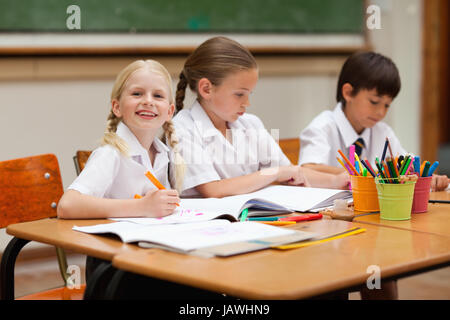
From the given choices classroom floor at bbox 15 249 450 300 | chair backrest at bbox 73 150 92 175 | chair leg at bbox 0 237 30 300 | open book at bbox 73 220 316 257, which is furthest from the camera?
classroom floor at bbox 15 249 450 300

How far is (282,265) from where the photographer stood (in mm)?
1086

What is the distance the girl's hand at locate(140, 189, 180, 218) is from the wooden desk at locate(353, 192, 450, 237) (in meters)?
0.43

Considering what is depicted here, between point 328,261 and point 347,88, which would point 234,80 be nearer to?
point 347,88

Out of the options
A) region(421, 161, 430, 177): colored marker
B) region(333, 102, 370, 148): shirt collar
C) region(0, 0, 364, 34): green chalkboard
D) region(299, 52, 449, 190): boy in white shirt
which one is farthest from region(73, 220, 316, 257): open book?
region(0, 0, 364, 34): green chalkboard

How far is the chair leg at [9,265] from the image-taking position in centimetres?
152

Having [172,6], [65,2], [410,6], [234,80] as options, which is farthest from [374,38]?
[234,80]

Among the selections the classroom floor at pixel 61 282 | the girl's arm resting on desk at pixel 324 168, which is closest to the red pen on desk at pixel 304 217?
the girl's arm resting on desk at pixel 324 168

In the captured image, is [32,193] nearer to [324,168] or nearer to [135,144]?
[135,144]

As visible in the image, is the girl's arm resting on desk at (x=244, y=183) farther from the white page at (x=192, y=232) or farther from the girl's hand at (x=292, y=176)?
the white page at (x=192, y=232)

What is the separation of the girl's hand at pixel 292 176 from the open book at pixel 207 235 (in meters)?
0.61

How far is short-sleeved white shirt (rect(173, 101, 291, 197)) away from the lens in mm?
1999

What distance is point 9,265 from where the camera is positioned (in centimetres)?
154

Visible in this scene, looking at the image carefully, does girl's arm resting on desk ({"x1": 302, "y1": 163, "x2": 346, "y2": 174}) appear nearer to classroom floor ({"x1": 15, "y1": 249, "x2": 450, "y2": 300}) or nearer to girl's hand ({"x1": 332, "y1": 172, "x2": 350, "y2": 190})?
girl's hand ({"x1": 332, "y1": 172, "x2": 350, "y2": 190})

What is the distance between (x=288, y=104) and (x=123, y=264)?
3312 millimetres
